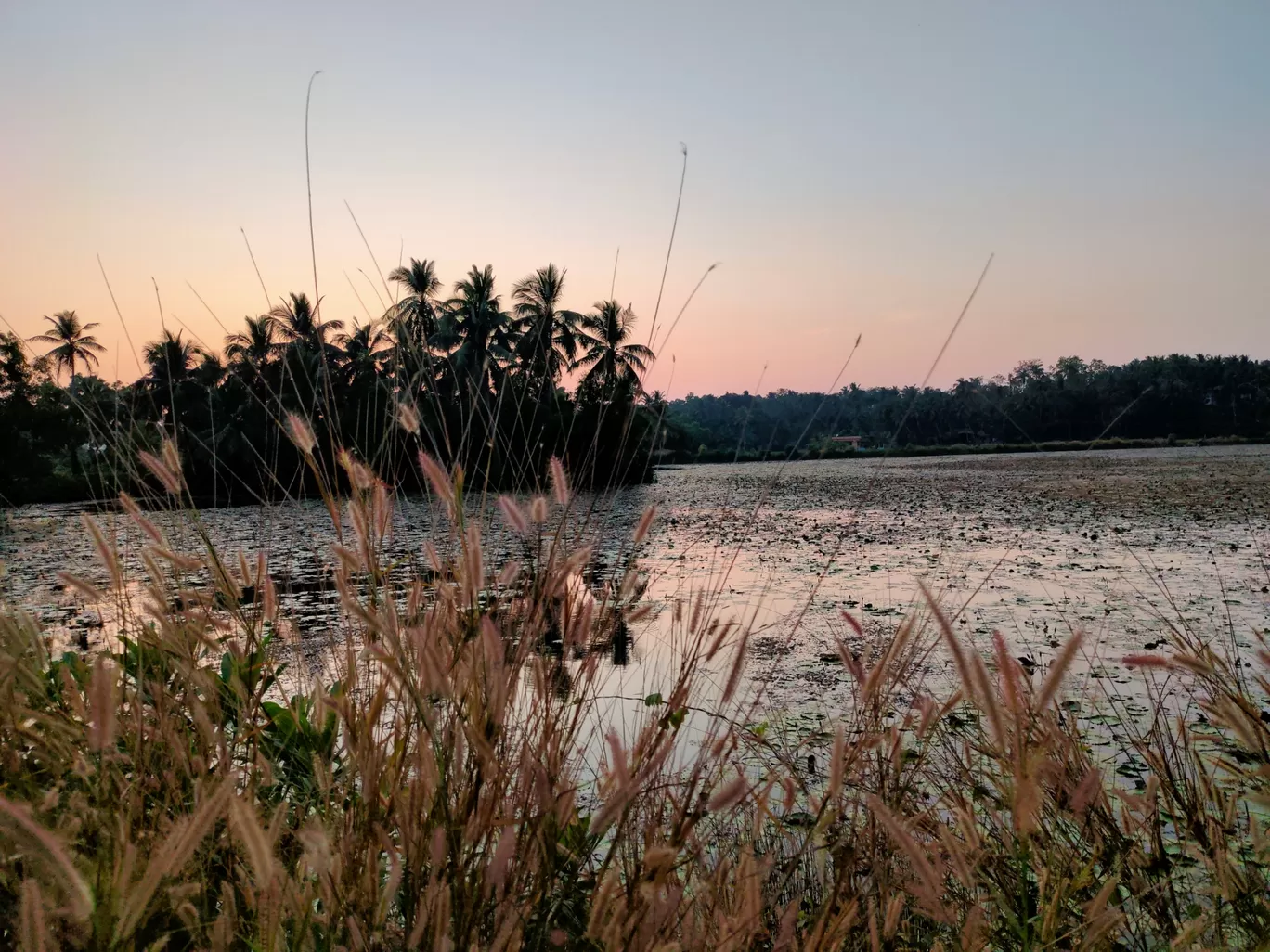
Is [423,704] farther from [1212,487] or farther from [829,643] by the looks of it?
[1212,487]

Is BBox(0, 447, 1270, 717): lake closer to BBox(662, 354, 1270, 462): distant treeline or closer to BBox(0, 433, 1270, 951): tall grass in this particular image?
BBox(0, 433, 1270, 951): tall grass

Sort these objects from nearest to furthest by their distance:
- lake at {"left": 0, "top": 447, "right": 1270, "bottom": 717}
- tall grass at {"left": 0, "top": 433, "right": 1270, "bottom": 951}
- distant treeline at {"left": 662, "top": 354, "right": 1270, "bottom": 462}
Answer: tall grass at {"left": 0, "top": 433, "right": 1270, "bottom": 951} → lake at {"left": 0, "top": 447, "right": 1270, "bottom": 717} → distant treeline at {"left": 662, "top": 354, "right": 1270, "bottom": 462}

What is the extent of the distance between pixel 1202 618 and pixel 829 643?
83.1 inches

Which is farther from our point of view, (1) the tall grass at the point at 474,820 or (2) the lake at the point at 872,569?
(2) the lake at the point at 872,569

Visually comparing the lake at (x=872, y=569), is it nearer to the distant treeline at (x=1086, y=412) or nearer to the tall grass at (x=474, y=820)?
the tall grass at (x=474, y=820)

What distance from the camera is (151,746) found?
149cm

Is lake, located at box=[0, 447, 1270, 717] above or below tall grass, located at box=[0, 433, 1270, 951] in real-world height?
below

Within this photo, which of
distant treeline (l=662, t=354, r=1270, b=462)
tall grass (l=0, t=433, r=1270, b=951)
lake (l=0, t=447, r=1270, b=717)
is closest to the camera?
tall grass (l=0, t=433, r=1270, b=951)

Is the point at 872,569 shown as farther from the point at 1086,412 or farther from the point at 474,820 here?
the point at 1086,412

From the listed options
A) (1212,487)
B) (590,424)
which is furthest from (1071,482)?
(590,424)

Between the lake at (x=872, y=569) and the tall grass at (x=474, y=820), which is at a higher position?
the tall grass at (x=474, y=820)

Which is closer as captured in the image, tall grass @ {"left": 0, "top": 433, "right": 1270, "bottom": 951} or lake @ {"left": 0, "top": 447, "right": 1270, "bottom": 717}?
tall grass @ {"left": 0, "top": 433, "right": 1270, "bottom": 951}

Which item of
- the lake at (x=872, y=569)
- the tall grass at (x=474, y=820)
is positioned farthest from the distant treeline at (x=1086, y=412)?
the tall grass at (x=474, y=820)

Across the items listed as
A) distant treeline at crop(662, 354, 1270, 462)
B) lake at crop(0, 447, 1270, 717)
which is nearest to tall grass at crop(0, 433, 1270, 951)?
lake at crop(0, 447, 1270, 717)
